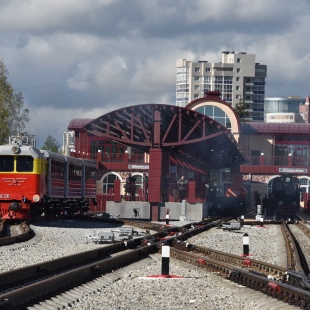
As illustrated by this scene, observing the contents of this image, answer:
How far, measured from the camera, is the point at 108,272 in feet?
44.1

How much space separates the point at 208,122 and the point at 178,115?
1682mm

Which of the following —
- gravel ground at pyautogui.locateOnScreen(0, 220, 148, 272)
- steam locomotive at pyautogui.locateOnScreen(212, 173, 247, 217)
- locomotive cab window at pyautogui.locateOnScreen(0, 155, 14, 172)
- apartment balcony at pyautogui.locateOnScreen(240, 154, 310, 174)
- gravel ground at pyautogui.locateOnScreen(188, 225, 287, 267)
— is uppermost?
apartment balcony at pyautogui.locateOnScreen(240, 154, 310, 174)

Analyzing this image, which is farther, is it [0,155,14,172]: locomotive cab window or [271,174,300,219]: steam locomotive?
[271,174,300,219]: steam locomotive

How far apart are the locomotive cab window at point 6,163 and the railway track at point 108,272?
10.2 metres

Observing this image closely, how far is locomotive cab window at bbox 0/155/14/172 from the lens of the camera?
91.1 feet

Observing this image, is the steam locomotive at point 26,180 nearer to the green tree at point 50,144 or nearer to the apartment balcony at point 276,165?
the apartment balcony at point 276,165

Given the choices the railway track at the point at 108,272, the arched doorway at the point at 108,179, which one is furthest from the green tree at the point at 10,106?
the railway track at the point at 108,272

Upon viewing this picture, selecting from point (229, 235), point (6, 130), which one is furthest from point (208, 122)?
point (6, 130)

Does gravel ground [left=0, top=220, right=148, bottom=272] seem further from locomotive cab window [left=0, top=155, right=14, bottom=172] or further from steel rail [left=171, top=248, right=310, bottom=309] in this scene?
steel rail [left=171, top=248, right=310, bottom=309]

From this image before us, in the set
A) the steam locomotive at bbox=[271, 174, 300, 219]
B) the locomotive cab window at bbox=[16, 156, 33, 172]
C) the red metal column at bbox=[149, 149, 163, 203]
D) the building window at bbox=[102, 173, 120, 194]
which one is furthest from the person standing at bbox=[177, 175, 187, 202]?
the building window at bbox=[102, 173, 120, 194]

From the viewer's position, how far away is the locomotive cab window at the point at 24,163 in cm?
2752

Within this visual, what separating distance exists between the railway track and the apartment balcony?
4887 cm

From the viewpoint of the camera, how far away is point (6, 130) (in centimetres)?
5397

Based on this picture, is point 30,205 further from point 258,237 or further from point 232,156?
point 232,156
